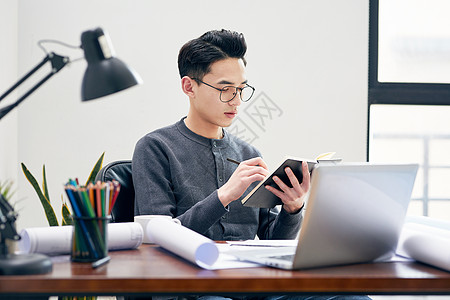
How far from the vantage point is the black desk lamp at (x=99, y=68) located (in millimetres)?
941

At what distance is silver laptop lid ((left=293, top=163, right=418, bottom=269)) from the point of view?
2.86ft

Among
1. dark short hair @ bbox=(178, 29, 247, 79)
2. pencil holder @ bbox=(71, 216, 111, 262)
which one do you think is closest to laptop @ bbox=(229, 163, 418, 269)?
pencil holder @ bbox=(71, 216, 111, 262)

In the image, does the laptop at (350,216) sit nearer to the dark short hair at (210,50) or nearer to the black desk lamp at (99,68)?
the black desk lamp at (99,68)

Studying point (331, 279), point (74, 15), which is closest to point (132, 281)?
point (331, 279)

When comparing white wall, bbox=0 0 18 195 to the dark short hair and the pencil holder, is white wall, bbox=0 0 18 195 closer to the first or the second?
the dark short hair

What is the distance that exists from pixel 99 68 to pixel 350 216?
0.54m

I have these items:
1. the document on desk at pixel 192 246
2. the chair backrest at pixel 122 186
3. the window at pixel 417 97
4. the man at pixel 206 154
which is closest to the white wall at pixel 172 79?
the window at pixel 417 97

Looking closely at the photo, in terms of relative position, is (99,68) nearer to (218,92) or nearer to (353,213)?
(353,213)

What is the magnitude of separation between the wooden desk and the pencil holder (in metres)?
0.03

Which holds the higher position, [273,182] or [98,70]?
[98,70]

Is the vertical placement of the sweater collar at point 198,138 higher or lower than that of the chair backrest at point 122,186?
higher

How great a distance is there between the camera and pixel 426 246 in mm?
981

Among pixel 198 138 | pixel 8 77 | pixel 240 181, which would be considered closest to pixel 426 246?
pixel 240 181

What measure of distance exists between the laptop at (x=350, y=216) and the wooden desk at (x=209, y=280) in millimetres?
33
